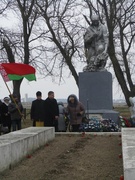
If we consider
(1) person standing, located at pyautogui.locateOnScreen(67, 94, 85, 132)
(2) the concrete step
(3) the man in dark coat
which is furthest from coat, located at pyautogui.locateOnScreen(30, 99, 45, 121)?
(2) the concrete step

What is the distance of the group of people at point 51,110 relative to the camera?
11.6 meters

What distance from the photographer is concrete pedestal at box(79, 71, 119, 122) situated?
1452 centimetres

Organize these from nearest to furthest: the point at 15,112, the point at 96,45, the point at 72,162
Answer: the point at 72,162 → the point at 15,112 → the point at 96,45

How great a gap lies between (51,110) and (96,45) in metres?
4.61

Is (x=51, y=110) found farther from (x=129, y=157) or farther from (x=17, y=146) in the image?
(x=129, y=157)

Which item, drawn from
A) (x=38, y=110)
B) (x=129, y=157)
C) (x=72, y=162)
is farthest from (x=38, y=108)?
(x=129, y=157)

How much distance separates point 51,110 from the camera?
38.1 feet

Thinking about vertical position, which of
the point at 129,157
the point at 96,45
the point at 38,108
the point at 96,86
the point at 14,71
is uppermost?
the point at 96,45

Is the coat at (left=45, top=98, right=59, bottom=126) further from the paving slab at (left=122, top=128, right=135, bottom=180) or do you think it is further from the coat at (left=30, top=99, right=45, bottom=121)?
the paving slab at (left=122, top=128, right=135, bottom=180)

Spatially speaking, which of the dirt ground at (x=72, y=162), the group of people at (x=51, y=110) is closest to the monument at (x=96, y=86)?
the group of people at (x=51, y=110)

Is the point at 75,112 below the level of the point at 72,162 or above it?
above

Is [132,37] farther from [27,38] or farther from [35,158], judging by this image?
[35,158]

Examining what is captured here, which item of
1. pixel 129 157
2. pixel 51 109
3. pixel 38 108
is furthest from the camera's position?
pixel 38 108

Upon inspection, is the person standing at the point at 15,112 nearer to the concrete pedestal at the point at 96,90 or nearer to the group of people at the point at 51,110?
the group of people at the point at 51,110
